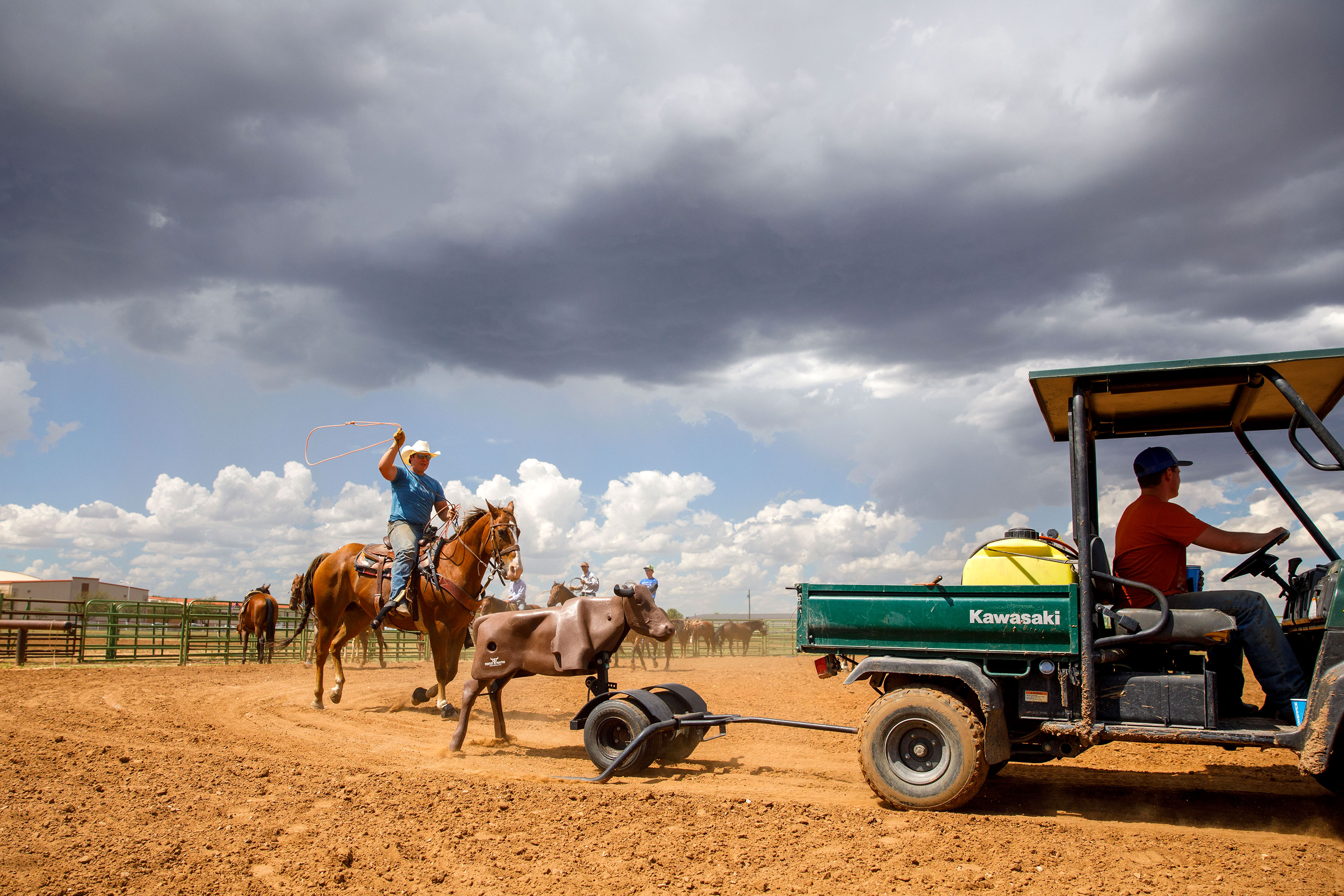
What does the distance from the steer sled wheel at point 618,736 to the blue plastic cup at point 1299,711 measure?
4.41 m

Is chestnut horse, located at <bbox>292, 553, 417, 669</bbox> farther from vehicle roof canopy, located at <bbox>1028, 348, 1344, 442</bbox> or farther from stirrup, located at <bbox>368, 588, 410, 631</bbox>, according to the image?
vehicle roof canopy, located at <bbox>1028, 348, 1344, 442</bbox>

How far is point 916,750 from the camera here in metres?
5.68

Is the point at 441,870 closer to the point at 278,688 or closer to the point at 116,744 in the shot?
the point at 116,744

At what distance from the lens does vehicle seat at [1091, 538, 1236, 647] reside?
17.0ft

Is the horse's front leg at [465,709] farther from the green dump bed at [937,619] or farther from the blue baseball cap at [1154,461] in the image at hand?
the blue baseball cap at [1154,461]

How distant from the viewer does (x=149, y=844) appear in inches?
184

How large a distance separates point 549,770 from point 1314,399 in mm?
6738

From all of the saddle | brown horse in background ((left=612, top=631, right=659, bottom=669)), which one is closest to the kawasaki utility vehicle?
the saddle

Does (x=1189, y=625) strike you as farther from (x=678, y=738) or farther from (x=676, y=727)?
(x=678, y=738)

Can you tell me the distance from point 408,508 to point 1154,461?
852cm

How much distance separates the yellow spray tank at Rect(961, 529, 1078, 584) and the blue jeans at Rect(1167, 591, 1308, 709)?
2.64 ft

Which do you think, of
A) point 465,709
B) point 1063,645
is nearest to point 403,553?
point 465,709

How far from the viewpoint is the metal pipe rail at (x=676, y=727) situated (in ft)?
21.3

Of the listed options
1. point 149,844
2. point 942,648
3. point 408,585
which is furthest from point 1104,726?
point 408,585
